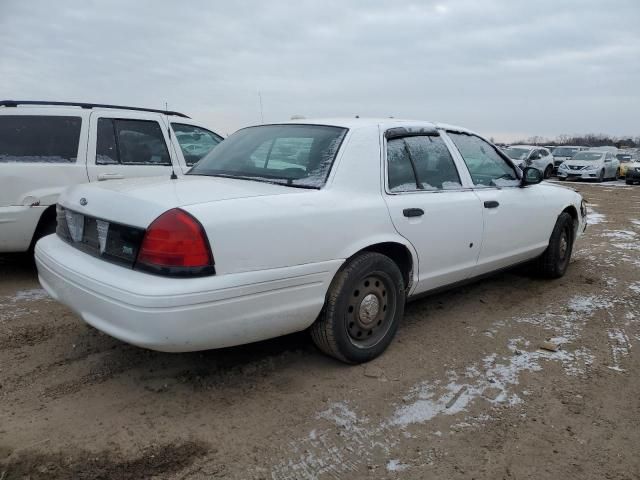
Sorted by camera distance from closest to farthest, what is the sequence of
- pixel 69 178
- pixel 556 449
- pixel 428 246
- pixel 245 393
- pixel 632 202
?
1. pixel 556 449
2. pixel 245 393
3. pixel 428 246
4. pixel 69 178
5. pixel 632 202

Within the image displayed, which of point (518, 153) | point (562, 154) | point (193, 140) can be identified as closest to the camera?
point (193, 140)

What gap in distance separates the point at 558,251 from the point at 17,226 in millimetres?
5183

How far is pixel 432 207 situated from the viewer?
357 cm

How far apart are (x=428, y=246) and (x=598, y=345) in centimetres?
143

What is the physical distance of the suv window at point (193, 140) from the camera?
5953 mm

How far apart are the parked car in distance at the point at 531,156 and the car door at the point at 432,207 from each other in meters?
19.0

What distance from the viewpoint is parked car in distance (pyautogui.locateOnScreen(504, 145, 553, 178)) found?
73.1 ft

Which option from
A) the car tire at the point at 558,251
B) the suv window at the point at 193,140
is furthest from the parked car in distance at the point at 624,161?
the suv window at the point at 193,140

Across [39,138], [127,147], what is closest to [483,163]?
[127,147]

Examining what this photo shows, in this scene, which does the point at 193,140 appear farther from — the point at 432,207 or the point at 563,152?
the point at 563,152

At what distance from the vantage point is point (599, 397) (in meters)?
2.96

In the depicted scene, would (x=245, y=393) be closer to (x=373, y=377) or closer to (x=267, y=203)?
(x=373, y=377)

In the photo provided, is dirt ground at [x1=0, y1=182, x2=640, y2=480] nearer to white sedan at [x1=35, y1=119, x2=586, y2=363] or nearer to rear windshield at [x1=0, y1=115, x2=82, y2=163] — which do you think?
white sedan at [x1=35, y1=119, x2=586, y2=363]

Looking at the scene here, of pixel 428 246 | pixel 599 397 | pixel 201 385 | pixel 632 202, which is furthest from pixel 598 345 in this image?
pixel 632 202
